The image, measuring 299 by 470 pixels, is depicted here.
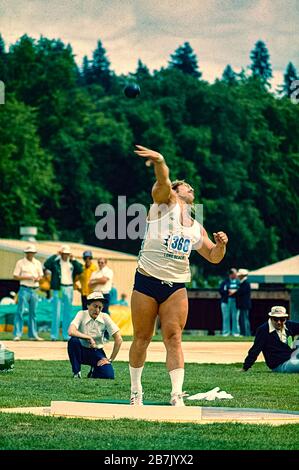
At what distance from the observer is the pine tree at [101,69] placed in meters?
134

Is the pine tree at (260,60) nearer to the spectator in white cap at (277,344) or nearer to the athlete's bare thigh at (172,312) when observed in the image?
the spectator in white cap at (277,344)

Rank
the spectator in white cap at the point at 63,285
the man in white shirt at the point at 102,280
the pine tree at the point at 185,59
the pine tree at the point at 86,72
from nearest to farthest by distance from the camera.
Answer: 1. the man in white shirt at the point at 102,280
2. the spectator in white cap at the point at 63,285
3. the pine tree at the point at 185,59
4. the pine tree at the point at 86,72

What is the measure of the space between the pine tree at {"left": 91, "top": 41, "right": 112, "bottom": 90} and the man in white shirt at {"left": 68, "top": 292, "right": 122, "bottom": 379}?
11712cm

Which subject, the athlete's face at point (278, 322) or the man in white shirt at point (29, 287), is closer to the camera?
the athlete's face at point (278, 322)

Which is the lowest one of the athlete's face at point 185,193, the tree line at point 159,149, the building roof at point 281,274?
the athlete's face at point 185,193

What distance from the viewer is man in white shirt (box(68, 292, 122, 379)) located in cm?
1609

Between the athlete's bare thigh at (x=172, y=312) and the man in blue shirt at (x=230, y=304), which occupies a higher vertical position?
the man in blue shirt at (x=230, y=304)

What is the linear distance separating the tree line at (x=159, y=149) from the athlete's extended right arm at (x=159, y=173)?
6023cm

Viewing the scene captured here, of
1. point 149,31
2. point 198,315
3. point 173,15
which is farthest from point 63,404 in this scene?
point 149,31

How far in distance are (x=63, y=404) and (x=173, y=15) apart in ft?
153

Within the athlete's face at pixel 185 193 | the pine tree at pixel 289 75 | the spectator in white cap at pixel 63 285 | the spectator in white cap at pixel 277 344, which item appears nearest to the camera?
the athlete's face at pixel 185 193

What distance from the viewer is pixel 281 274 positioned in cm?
3397

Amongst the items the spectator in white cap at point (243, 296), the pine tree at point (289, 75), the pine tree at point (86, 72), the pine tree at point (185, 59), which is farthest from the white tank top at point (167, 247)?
the pine tree at point (86, 72)

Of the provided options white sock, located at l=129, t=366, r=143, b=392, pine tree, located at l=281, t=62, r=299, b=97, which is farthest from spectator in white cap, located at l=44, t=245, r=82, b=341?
pine tree, located at l=281, t=62, r=299, b=97
